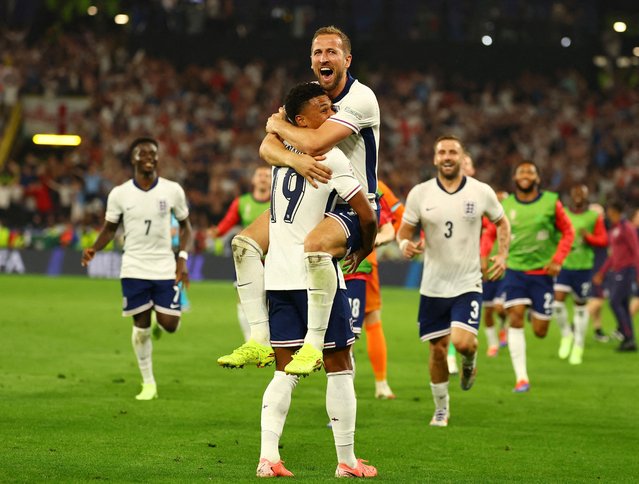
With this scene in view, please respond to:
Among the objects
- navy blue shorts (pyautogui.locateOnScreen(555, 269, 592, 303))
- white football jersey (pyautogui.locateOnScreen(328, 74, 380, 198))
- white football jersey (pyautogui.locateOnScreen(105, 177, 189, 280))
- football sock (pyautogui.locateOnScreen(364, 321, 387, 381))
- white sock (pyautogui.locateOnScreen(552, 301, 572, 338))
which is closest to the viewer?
white football jersey (pyautogui.locateOnScreen(328, 74, 380, 198))

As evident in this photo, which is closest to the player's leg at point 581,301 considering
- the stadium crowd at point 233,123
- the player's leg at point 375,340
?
the player's leg at point 375,340

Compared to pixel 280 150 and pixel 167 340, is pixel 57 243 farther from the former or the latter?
pixel 280 150

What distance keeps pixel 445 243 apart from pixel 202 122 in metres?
27.4

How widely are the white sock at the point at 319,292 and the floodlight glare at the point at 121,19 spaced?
3356 centimetres

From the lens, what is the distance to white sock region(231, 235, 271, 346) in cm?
745

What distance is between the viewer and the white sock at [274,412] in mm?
7363

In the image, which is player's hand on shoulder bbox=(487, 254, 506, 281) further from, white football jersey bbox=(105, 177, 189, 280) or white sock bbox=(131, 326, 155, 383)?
white sock bbox=(131, 326, 155, 383)

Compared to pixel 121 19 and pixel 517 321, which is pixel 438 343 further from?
pixel 121 19

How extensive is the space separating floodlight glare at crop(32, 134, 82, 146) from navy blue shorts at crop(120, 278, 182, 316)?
25.3 metres

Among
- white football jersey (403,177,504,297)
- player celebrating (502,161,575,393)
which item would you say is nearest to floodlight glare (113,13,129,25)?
player celebrating (502,161,575,393)

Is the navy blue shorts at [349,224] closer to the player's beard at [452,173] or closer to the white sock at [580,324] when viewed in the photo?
the player's beard at [452,173]

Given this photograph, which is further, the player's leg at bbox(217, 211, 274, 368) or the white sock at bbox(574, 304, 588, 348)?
the white sock at bbox(574, 304, 588, 348)

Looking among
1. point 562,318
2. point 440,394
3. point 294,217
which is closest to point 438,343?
point 440,394

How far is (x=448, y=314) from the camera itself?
1058 centimetres
